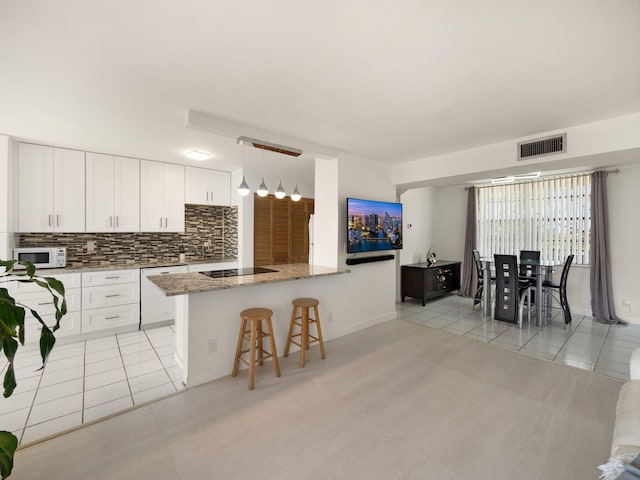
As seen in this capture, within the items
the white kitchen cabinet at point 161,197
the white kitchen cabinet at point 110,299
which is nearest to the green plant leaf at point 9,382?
the white kitchen cabinet at point 110,299

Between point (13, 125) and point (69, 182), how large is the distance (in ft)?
3.11

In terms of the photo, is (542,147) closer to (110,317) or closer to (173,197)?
(173,197)

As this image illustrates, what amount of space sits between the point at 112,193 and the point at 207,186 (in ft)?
4.41

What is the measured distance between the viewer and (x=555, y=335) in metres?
3.95

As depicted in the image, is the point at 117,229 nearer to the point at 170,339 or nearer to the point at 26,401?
the point at 170,339

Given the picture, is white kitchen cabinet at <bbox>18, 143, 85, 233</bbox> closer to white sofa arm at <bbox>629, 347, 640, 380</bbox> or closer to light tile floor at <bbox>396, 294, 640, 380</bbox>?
light tile floor at <bbox>396, 294, 640, 380</bbox>

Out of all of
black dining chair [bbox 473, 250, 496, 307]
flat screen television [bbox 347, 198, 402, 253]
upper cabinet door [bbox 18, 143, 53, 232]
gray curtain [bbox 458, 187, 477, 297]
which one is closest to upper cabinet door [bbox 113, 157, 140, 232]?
upper cabinet door [bbox 18, 143, 53, 232]

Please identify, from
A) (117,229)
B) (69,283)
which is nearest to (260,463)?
(69,283)

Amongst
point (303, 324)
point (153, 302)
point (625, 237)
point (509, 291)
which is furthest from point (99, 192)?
point (625, 237)

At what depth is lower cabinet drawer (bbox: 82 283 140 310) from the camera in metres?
3.72

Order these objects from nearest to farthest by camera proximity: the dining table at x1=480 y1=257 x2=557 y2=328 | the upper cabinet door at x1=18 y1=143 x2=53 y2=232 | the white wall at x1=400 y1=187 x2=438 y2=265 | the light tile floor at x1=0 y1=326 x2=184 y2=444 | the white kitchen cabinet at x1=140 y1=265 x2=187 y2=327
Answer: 1. the light tile floor at x1=0 y1=326 x2=184 y2=444
2. the upper cabinet door at x1=18 y1=143 x2=53 y2=232
3. the white kitchen cabinet at x1=140 y1=265 x2=187 y2=327
4. the dining table at x1=480 y1=257 x2=557 y2=328
5. the white wall at x1=400 y1=187 x2=438 y2=265

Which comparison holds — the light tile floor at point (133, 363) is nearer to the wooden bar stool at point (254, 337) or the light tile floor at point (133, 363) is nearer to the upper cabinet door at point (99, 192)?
the wooden bar stool at point (254, 337)

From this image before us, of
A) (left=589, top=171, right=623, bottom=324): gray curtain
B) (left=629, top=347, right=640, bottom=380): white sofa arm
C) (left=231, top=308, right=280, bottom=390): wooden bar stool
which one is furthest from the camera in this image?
(left=589, top=171, right=623, bottom=324): gray curtain

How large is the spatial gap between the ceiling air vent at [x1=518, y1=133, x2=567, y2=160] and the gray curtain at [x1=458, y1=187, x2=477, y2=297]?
9.96 feet
